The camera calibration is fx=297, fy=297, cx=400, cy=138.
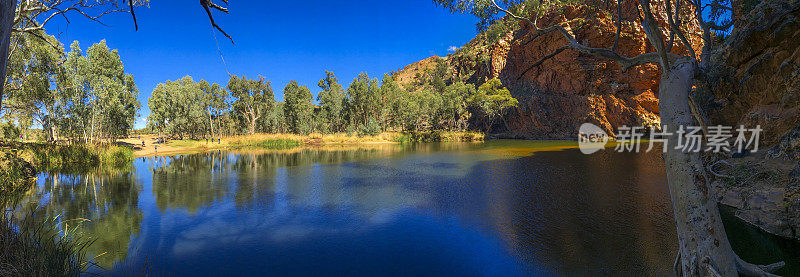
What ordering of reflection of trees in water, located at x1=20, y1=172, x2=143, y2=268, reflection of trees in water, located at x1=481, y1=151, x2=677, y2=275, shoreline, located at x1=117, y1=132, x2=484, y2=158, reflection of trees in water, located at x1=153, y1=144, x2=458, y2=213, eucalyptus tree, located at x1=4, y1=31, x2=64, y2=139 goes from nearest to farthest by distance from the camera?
1. reflection of trees in water, located at x1=481, y1=151, x2=677, y2=275
2. reflection of trees in water, located at x1=20, y1=172, x2=143, y2=268
3. reflection of trees in water, located at x1=153, y1=144, x2=458, y2=213
4. eucalyptus tree, located at x1=4, y1=31, x2=64, y2=139
5. shoreline, located at x1=117, y1=132, x2=484, y2=158

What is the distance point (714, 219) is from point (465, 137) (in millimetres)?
52639

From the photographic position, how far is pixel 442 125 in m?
71.0

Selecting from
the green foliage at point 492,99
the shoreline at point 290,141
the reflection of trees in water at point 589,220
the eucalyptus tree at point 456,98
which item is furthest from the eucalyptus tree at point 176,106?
the reflection of trees in water at point 589,220

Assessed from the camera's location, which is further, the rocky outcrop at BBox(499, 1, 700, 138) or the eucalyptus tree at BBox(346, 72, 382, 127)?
the eucalyptus tree at BBox(346, 72, 382, 127)

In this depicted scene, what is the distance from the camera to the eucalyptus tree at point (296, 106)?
187ft

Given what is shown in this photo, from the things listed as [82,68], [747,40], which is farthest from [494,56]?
[82,68]

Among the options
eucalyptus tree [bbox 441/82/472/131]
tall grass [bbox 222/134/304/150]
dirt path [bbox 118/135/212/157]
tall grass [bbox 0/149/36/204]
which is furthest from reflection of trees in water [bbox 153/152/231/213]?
eucalyptus tree [bbox 441/82/472/131]

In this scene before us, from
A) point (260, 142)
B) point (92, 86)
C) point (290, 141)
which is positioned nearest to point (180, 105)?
point (260, 142)

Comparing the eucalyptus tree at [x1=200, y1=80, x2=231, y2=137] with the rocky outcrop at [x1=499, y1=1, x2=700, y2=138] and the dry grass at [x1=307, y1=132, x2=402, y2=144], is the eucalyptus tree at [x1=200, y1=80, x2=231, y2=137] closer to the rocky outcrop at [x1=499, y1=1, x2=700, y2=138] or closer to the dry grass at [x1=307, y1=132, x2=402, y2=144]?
the dry grass at [x1=307, y1=132, x2=402, y2=144]

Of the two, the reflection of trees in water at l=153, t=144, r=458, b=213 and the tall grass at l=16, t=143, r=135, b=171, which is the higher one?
the tall grass at l=16, t=143, r=135, b=171

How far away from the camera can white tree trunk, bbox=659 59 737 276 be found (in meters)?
3.58

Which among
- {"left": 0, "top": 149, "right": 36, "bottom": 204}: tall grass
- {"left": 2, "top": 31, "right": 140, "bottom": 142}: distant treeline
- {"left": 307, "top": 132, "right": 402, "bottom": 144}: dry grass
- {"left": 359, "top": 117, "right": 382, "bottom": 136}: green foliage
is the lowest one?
{"left": 0, "top": 149, "right": 36, "bottom": 204}: tall grass

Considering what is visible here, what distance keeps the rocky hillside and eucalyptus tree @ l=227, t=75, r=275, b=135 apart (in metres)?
44.3

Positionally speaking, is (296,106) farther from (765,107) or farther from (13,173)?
(765,107)
